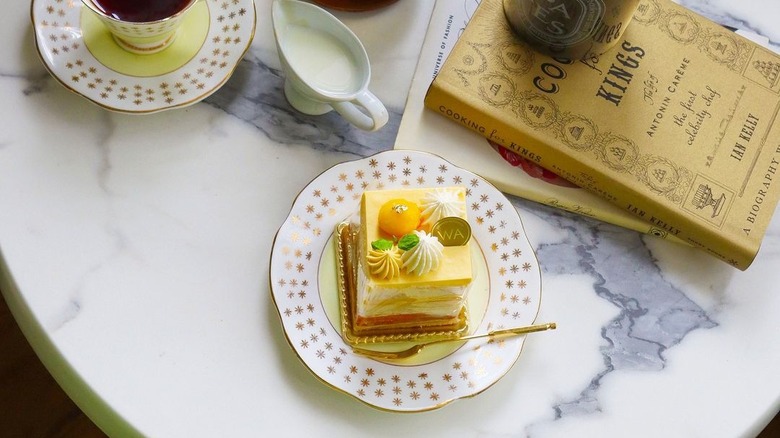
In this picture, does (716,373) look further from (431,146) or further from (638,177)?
(431,146)

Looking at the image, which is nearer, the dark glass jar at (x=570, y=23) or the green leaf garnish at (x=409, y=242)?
the green leaf garnish at (x=409, y=242)

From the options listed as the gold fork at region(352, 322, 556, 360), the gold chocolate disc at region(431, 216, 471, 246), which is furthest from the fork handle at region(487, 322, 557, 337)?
the gold chocolate disc at region(431, 216, 471, 246)

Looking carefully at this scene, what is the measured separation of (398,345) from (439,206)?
165 mm

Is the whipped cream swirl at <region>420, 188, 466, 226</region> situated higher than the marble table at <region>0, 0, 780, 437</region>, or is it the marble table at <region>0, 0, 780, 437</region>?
the whipped cream swirl at <region>420, 188, 466, 226</region>

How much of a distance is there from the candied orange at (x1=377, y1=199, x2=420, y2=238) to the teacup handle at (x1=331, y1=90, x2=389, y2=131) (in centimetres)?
12

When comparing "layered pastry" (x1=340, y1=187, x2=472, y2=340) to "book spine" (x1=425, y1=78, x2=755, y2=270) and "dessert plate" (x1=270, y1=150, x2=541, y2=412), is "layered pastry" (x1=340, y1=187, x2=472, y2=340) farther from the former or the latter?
"book spine" (x1=425, y1=78, x2=755, y2=270)

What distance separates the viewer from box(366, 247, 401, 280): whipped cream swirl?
80 centimetres

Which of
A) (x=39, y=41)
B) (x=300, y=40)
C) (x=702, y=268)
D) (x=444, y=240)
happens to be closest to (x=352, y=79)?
(x=300, y=40)

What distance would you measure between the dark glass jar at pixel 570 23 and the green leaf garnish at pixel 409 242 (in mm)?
349

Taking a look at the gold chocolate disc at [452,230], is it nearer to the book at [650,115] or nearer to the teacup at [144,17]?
the book at [650,115]

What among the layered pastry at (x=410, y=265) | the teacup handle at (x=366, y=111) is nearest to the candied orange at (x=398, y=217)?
the layered pastry at (x=410, y=265)

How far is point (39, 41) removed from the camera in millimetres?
904

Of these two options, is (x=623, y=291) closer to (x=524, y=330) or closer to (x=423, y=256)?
(x=524, y=330)

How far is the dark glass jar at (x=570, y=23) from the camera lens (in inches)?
36.0
